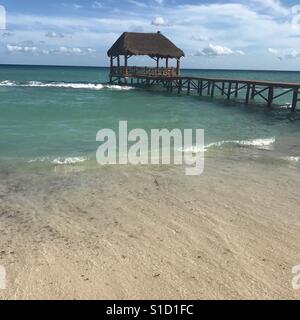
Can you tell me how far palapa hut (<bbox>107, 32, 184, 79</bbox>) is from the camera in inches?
1575

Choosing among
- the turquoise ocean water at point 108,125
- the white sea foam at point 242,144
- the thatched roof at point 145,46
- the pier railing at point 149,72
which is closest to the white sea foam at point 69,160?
the turquoise ocean water at point 108,125

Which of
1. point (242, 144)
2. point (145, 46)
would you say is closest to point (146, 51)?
point (145, 46)

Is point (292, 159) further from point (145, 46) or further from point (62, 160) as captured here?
point (145, 46)

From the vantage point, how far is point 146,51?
40.1 metres

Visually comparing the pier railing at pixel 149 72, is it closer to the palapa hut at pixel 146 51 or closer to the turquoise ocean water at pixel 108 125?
the palapa hut at pixel 146 51

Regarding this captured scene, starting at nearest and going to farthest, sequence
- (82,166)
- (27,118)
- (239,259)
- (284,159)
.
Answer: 1. (239,259)
2. (82,166)
3. (284,159)
4. (27,118)

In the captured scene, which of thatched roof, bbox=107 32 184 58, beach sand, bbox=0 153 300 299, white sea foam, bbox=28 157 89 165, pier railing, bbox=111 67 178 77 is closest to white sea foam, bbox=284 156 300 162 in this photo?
beach sand, bbox=0 153 300 299

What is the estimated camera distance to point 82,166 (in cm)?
1080

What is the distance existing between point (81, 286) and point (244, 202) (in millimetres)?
4006

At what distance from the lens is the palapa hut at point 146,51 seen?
131ft

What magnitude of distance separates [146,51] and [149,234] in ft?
116
